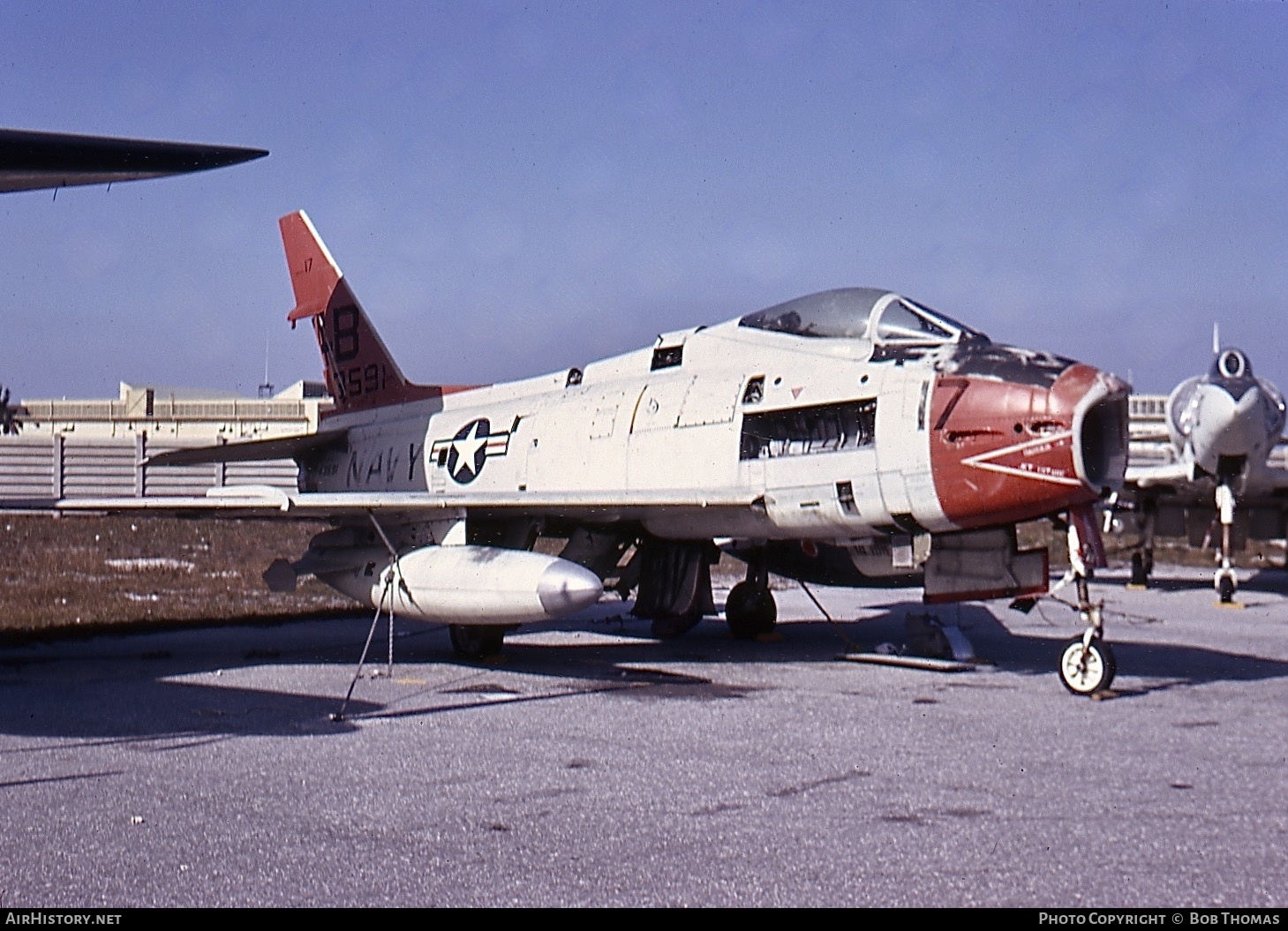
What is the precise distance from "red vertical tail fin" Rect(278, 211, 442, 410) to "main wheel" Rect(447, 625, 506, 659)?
13.7ft

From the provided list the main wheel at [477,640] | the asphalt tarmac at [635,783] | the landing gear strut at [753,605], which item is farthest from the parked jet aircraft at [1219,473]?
the main wheel at [477,640]

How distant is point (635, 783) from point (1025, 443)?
3.97 metres

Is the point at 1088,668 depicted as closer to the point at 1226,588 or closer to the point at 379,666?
the point at 379,666

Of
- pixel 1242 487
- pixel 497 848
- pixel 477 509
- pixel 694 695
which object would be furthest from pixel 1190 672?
pixel 1242 487

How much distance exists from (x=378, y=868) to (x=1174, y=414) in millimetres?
17536

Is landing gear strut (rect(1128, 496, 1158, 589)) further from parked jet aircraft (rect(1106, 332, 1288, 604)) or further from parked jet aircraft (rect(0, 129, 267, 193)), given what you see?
parked jet aircraft (rect(0, 129, 267, 193))

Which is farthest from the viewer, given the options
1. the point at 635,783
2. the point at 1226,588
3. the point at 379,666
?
the point at 1226,588

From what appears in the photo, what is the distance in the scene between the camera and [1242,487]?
18141 mm

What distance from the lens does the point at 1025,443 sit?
27.9 ft

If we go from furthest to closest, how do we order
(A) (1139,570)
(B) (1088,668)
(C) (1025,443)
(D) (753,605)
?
(A) (1139,570)
(D) (753,605)
(B) (1088,668)
(C) (1025,443)

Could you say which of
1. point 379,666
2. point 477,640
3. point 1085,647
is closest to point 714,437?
point 477,640

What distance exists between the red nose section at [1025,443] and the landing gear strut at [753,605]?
4.11 meters

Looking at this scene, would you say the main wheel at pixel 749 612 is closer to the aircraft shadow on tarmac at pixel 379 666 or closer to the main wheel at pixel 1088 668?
the aircraft shadow on tarmac at pixel 379 666

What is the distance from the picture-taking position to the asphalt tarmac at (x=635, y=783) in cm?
437
